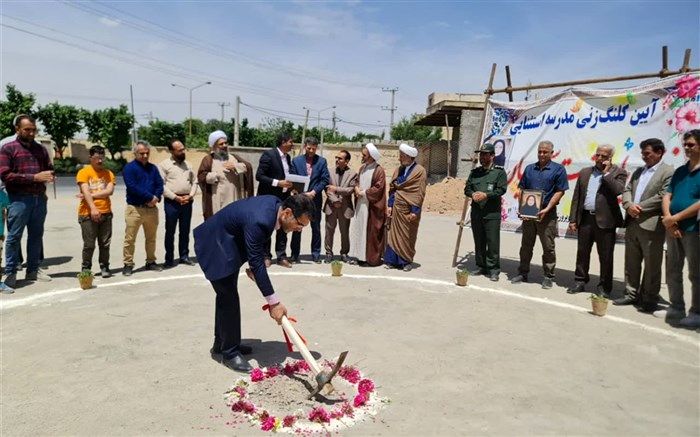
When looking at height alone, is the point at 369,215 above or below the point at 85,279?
above

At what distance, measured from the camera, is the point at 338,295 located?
606 centimetres

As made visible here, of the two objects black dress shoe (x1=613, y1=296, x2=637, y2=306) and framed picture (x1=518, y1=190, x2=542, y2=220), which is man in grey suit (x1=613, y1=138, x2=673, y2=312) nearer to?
black dress shoe (x1=613, y1=296, x2=637, y2=306)

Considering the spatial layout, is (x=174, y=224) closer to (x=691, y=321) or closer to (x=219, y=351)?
(x=219, y=351)

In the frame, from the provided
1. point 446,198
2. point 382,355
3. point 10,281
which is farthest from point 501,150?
point 446,198

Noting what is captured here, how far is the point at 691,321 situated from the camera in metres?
5.16

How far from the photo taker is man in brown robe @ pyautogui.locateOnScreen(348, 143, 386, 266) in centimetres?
761

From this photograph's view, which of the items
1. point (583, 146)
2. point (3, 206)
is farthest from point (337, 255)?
point (3, 206)

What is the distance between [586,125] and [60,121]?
4037 cm

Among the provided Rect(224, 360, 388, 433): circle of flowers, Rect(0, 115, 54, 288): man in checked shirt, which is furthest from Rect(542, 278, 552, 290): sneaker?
Rect(0, 115, 54, 288): man in checked shirt

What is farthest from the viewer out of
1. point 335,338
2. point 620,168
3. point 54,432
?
point 620,168

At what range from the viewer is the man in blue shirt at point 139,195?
655 centimetres

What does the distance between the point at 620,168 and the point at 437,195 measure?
37.4ft

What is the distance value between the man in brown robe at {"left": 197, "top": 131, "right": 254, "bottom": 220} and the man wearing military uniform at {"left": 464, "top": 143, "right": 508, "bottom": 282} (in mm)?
Answer: 3641

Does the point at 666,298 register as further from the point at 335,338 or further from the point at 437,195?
the point at 437,195
